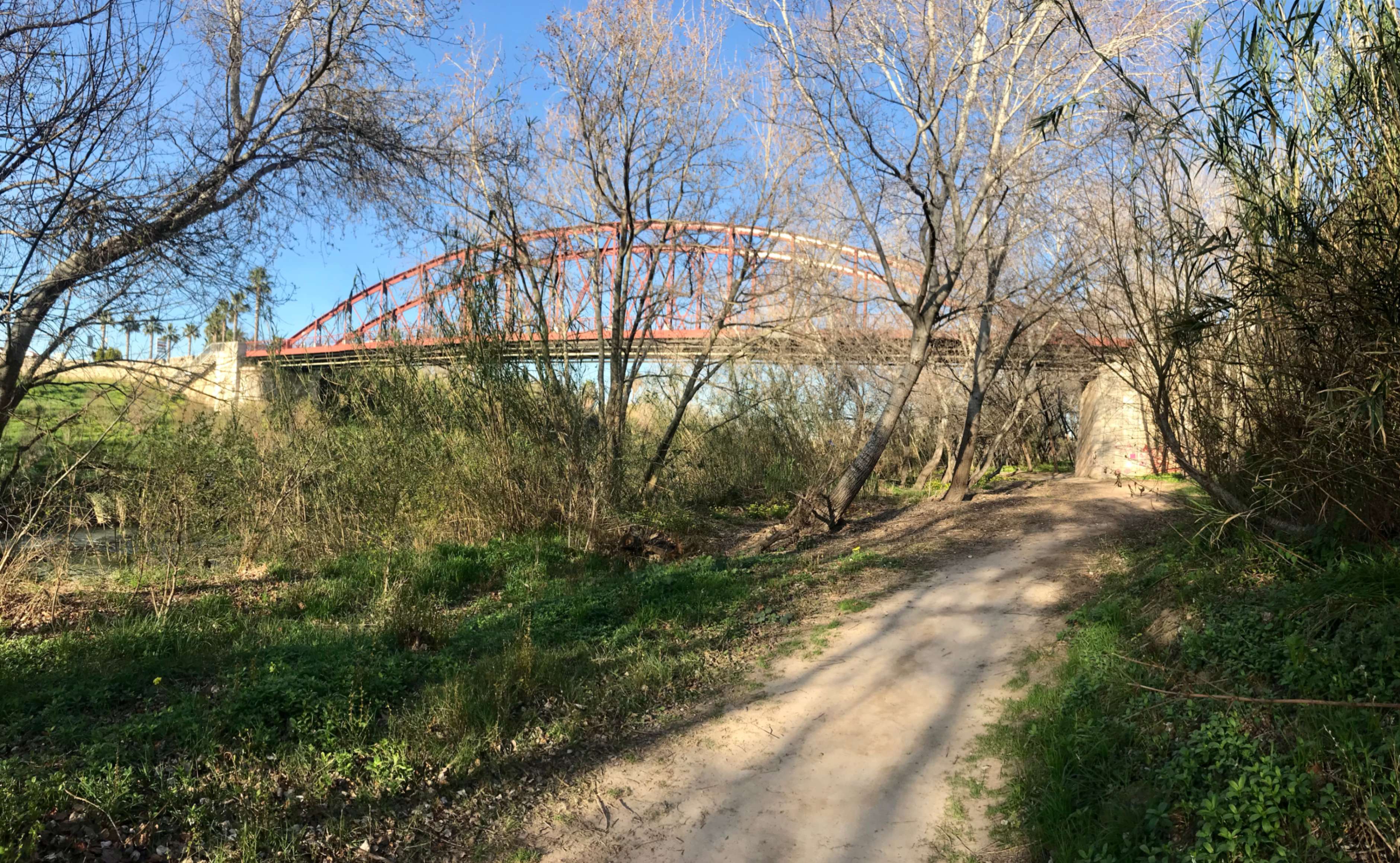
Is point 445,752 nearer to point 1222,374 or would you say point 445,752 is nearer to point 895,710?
point 895,710

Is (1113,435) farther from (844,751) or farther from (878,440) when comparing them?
(844,751)

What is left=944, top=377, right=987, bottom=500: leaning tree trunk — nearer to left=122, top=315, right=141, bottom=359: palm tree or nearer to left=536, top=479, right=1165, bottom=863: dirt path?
left=536, top=479, right=1165, bottom=863: dirt path

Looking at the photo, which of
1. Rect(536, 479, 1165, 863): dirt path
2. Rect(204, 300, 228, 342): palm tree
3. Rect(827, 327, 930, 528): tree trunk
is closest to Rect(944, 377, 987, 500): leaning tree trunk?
Rect(827, 327, 930, 528): tree trunk

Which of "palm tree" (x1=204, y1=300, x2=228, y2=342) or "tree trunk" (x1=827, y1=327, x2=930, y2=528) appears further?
"tree trunk" (x1=827, y1=327, x2=930, y2=528)

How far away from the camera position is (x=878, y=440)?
10805mm

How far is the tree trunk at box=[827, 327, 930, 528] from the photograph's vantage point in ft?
35.5

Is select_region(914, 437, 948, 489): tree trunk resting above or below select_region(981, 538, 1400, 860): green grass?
above

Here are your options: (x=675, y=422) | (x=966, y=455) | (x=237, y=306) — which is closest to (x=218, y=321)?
(x=237, y=306)

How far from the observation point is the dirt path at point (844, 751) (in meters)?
3.87

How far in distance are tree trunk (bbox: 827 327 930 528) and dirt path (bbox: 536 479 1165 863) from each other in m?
3.51

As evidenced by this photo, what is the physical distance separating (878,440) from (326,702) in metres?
7.77

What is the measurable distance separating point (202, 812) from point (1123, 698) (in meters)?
4.52

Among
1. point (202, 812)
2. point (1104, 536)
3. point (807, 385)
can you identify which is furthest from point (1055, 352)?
point (202, 812)

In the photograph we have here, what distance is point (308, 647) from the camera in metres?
5.41
